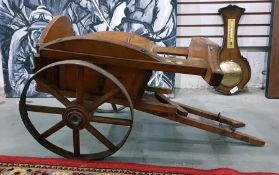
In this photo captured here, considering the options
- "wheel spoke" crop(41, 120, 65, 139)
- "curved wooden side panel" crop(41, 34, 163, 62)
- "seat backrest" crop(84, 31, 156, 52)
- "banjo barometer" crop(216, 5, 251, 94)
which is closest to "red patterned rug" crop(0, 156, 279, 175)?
"wheel spoke" crop(41, 120, 65, 139)

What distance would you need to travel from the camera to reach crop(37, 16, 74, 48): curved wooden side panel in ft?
6.73

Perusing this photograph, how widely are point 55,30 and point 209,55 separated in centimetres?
104

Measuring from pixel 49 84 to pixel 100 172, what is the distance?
0.63 metres

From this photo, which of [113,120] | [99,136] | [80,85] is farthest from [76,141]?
[80,85]

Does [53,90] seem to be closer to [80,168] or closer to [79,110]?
[79,110]

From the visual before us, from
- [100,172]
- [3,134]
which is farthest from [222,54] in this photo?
[3,134]

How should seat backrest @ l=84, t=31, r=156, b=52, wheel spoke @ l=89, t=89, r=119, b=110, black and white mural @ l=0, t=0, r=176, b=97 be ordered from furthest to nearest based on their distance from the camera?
1. black and white mural @ l=0, t=0, r=176, b=97
2. seat backrest @ l=84, t=31, r=156, b=52
3. wheel spoke @ l=89, t=89, r=119, b=110

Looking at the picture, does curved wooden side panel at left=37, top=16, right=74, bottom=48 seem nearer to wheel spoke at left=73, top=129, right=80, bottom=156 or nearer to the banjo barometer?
wheel spoke at left=73, top=129, right=80, bottom=156

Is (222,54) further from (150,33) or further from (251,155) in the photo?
(251,155)

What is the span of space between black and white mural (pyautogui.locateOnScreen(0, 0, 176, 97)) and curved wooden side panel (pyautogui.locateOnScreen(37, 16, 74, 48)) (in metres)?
0.94

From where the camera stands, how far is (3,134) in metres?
2.53

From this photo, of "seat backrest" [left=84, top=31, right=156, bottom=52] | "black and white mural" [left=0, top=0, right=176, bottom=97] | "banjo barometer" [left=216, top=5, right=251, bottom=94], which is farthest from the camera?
"banjo barometer" [left=216, top=5, right=251, bottom=94]

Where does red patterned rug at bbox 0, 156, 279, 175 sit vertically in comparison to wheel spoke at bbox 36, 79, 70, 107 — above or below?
below

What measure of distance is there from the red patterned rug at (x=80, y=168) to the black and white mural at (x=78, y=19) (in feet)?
5.17
